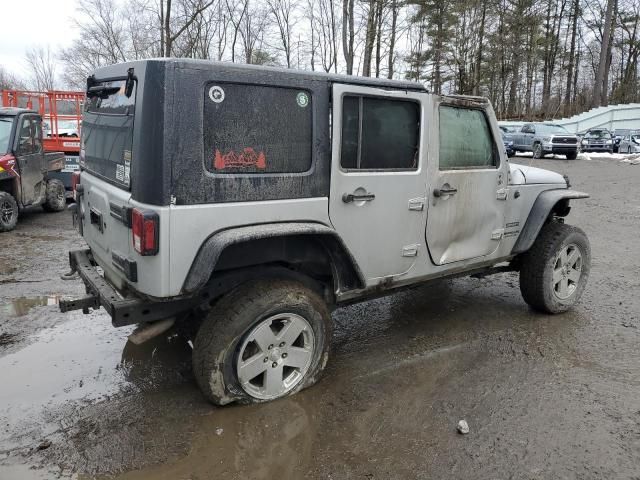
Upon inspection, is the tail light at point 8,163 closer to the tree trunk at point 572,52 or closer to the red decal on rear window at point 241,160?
the red decal on rear window at point 241,160

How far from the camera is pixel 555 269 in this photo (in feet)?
15.8

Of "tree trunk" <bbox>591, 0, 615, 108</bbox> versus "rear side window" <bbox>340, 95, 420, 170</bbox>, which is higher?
"tree trunk" <bbox>591, 0, 615, 108</bbox>

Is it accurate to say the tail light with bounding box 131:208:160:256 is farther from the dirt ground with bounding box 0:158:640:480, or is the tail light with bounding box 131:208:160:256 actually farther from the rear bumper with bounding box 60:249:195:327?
the dirt ground with bounding box 0:158:640:480

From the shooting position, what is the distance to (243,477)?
2.63 metres

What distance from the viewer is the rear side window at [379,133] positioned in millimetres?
3293

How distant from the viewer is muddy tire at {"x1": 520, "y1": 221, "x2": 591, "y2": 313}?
4.71 metres

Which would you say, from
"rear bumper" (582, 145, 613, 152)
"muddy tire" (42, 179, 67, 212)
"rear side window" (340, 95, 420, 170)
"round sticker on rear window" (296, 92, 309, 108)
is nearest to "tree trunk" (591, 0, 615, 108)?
"rear bumper" (582, 145, 613, 152)

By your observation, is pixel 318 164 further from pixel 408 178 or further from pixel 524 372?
pixel 524 372

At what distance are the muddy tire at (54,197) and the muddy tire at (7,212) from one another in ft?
4.48

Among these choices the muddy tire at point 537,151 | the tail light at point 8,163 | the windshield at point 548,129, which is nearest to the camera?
the tail light at point 8,163

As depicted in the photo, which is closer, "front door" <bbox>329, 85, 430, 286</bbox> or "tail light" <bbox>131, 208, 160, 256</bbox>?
"tail light" <bbox>131, 208, 160, 256</bbox>

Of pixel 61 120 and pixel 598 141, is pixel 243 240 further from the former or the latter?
pixel 598 141

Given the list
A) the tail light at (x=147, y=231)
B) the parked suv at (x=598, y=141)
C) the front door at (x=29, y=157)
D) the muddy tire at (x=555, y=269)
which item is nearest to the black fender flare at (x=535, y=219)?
the muddy tire at (x=555, y=269)

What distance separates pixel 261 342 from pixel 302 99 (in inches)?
59.0
